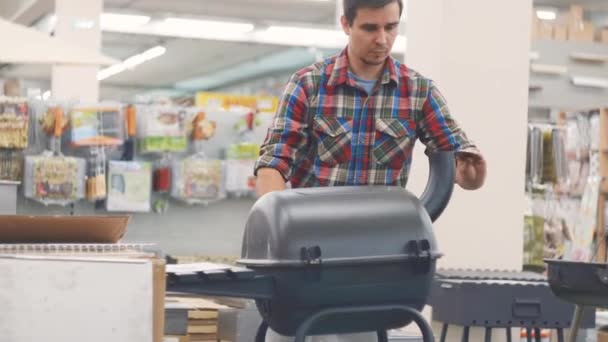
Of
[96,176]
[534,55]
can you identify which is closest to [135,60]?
[534,55]

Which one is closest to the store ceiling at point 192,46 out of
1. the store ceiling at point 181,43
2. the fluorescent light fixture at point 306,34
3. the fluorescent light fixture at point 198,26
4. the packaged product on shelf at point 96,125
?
the store ceiling at point 181,43

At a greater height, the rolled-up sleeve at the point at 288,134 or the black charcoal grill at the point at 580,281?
the rolled-up sleeve at the point at 288,134

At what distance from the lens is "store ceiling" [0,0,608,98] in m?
13.8

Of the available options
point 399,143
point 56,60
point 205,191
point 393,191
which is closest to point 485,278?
point 399,143

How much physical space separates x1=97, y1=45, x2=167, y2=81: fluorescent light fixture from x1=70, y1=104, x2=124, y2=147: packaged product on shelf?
11.0 m

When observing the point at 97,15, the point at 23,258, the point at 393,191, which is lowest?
the point at 23,258

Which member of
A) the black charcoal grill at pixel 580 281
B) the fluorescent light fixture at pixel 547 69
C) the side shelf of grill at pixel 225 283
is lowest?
the black charcoal grill at pixel 580 281

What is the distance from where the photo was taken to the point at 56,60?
251 inches

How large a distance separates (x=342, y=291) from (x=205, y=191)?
4408 millimetres

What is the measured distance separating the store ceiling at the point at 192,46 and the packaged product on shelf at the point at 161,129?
467 centimetres

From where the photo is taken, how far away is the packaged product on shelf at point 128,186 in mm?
6211

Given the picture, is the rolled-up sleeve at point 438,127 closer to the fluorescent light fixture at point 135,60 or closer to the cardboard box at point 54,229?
the cardboard box at point 54,229

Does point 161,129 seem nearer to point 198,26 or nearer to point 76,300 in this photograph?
point 76,300

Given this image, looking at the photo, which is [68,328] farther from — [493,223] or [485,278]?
[493,223]
